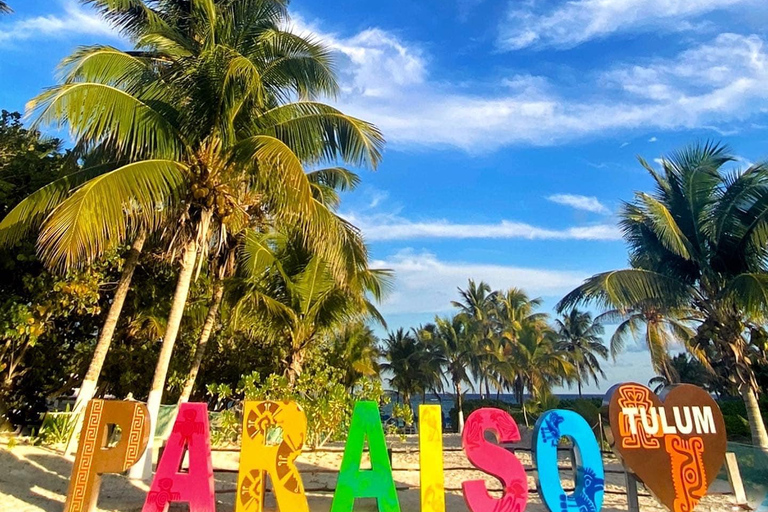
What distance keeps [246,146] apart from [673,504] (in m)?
8.13

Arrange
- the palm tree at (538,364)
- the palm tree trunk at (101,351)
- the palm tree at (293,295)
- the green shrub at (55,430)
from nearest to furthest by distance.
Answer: the palm tree trunk at (101,351) → the green shrub at (55,430) → the palm tree at (293,295) → the palm tree at (538,364)

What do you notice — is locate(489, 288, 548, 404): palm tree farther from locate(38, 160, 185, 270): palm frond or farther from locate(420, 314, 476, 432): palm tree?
locate(38, 160, 185, 270): palm frond

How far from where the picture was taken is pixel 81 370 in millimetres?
14617

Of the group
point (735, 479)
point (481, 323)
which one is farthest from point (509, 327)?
point (735, 479)

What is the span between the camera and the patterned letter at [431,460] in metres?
5.64

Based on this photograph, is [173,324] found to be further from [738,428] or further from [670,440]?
[738,428]

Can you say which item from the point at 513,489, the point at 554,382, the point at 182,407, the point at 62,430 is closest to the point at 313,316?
the point at 62,430

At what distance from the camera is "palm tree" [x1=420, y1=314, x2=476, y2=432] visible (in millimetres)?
33188

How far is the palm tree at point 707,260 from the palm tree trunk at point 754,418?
0.06ft

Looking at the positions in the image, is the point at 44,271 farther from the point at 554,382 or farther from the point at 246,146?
the point at 554,382

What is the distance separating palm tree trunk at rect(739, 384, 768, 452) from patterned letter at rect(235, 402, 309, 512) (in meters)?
10.9

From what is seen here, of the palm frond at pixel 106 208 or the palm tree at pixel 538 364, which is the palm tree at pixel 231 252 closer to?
the palm frond at pixel 106 208

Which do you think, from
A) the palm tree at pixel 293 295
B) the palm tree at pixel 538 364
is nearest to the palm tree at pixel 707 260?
the palm tree at pixel 293 295

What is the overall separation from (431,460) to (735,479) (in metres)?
5.59
